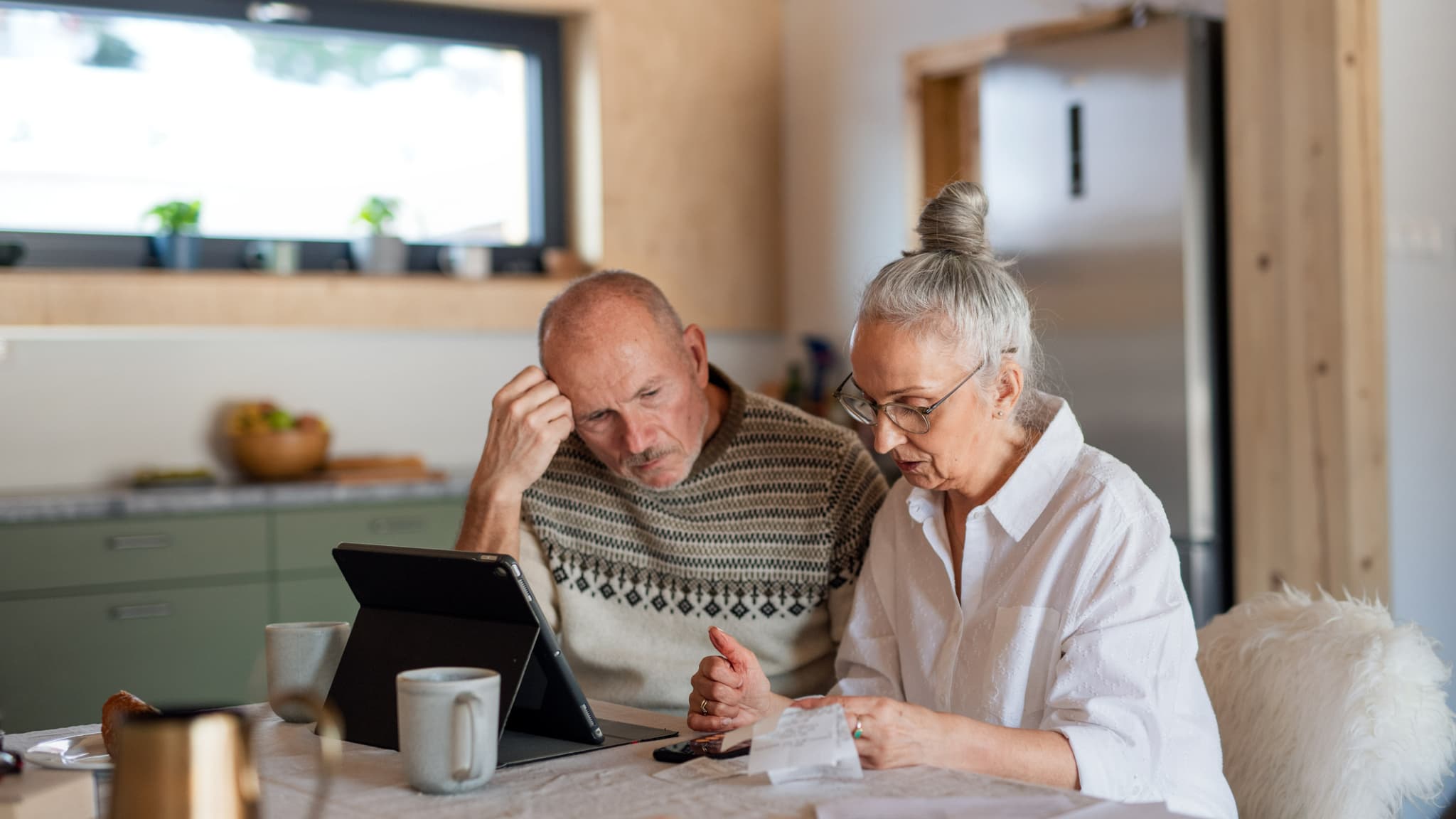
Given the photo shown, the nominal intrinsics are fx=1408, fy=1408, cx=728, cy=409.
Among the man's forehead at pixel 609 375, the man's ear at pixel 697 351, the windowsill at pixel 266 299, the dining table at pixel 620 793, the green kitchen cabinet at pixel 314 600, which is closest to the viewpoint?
the dining table at pixel 620 793

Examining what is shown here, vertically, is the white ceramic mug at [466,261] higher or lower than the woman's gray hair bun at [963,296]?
higher

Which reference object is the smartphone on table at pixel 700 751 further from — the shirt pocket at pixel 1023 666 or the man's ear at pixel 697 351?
the man's ear at pixel 697 351

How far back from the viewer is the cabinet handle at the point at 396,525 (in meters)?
3.95

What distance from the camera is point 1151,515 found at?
5.26 ft

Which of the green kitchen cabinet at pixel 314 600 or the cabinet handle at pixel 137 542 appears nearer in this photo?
the cabinet handle at pixel 137 542

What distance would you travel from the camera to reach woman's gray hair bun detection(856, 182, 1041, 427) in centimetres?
169

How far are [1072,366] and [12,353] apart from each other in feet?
9.63

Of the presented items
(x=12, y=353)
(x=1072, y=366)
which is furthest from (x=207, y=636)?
(x=1072, y=366)

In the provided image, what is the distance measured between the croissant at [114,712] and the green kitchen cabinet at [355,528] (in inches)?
86.1

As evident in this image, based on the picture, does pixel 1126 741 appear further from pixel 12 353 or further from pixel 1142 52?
pixel 12 353

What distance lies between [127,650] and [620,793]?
268cm

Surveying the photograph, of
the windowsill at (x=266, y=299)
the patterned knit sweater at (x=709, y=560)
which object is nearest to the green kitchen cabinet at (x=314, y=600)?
the windowsill at (x=266, y=299)

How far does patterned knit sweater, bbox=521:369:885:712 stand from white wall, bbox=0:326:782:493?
7.82 feet

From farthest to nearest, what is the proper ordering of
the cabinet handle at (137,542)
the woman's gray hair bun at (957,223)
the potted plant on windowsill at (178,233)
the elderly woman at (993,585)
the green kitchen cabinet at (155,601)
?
the potted plant on windowsill at (178,233)
the cabinet handle at (137,542)
the green kitchen cabinet at (155,601)
the woman's gray hair bun at (957,223)
the elderly woman at (993,585)
